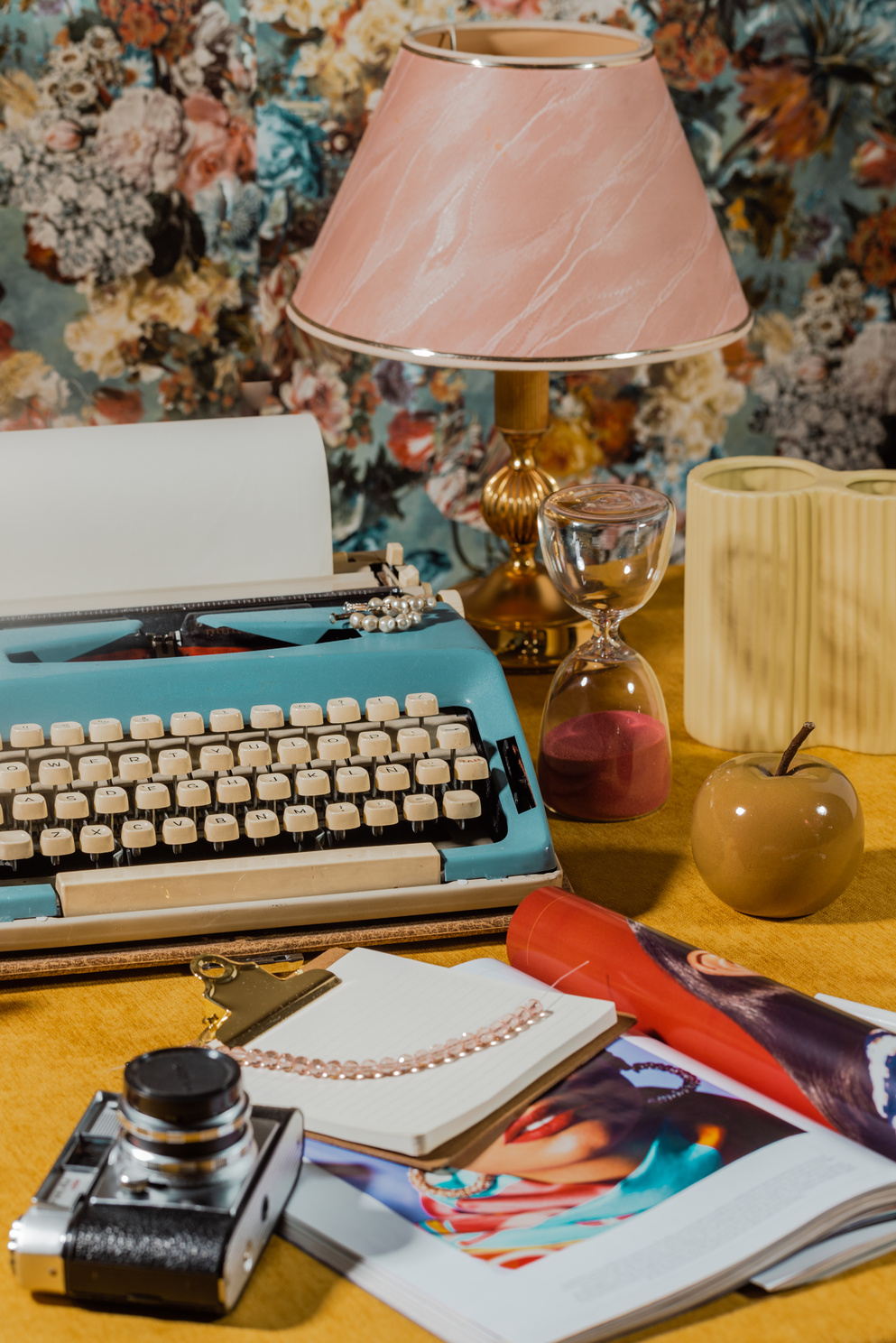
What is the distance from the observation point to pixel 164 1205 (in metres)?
0.70

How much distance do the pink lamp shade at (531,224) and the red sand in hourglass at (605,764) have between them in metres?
0.31

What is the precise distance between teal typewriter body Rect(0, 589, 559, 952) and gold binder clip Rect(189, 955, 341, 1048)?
→ 62mm

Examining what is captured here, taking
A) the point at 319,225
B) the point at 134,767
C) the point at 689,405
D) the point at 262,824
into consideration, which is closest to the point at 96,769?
the point at 134,767

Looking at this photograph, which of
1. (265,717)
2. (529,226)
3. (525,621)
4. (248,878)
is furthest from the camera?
(525,621)

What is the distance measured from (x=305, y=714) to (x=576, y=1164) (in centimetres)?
45

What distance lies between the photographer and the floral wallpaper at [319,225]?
156 cm

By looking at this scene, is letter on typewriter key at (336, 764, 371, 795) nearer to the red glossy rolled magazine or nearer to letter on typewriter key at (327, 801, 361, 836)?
letter on typewriter key at (327, 801, 361, 836)

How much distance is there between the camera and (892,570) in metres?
1.28

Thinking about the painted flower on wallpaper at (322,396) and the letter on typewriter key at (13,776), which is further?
the painted flower on wallpaper at (322,396)

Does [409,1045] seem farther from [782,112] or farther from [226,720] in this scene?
[782,112]

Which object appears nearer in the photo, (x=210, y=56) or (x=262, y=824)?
(x=262, y=824)

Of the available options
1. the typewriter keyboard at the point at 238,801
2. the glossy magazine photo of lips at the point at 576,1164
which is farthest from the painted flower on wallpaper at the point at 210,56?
the glossy magazine photo of lips at the point at 576,1164

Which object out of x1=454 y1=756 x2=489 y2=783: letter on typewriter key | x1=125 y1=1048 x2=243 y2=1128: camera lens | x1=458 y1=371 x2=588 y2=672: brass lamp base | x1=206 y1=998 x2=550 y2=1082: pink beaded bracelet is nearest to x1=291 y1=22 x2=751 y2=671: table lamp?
x1=458 y1=371 x2=588 y2=672: brass lamp base

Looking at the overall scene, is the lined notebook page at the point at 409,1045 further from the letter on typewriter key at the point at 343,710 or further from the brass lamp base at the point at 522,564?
the brass lamp base at the point at 522,564
